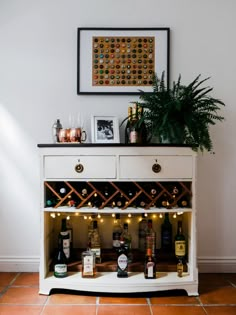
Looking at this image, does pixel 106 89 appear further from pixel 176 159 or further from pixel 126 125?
pixel 176 159

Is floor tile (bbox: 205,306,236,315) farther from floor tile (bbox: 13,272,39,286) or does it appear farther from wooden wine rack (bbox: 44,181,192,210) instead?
floor tile (bbox: 13,272,39,286)

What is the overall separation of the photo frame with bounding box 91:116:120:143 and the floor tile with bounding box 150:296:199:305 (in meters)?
1.20

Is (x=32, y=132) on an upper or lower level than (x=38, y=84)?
lower

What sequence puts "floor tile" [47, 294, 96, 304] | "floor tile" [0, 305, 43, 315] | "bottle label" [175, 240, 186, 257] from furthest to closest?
"bottle label" [175, 240, 186, 257], "floor tile" [47, 294, 96, 304], "floor tile" [0, 305, 43, 315]

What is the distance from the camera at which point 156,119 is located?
8.17 feet

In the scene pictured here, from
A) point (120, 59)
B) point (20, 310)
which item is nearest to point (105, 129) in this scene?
point (120, 59)

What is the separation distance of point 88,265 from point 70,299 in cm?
25

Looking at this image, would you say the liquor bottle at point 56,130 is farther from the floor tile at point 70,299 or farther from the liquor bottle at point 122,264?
the floor tile at point 70,299

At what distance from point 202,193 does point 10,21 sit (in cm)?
215

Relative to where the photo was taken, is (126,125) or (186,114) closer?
(186,114)

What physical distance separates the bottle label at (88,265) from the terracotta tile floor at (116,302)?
0.15 meters

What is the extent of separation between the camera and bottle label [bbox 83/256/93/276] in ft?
8.13

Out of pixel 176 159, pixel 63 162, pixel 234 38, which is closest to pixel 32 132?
pixel 63 162

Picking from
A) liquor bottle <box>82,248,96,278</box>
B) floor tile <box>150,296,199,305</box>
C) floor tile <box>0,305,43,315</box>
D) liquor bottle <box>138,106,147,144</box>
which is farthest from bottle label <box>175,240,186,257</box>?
floor tile <box>0,305,43,315</box>
